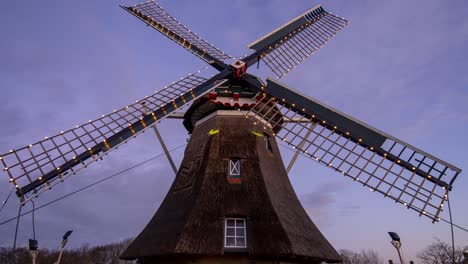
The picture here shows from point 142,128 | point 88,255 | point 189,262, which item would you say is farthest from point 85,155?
point 88,255

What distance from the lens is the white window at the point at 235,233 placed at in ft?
29.7

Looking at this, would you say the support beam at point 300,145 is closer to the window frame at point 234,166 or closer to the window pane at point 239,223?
the window frame at point 234,166

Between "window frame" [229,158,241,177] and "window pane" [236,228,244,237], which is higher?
"window frame" [229,158,241,177]

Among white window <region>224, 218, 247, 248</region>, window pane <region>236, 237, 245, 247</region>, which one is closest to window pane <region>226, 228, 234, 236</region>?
white window <region>224, 218, 247, 248</region>

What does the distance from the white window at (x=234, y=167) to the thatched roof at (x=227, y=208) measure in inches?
5.6

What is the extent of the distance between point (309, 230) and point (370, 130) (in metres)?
3.68

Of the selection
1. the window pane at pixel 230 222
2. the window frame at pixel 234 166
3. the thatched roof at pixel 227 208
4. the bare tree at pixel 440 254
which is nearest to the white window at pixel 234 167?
the window frame at pixel 234 166

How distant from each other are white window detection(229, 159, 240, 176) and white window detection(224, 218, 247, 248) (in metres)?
1.66

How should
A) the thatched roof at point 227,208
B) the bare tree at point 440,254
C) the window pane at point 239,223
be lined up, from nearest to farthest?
the thatched roof at point 227,208
the window pane at point 239,223
the bare tree at point 440,254

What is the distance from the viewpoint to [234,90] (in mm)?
12945

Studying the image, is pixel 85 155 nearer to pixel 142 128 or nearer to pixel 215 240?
pixel 142 128

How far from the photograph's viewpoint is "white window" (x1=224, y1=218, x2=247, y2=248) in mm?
9047

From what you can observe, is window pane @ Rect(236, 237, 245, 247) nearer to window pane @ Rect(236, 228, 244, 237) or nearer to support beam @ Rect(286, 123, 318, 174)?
window pane @ Rect(236, 228, 244, 237)

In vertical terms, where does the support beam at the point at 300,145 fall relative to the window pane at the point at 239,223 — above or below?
above
